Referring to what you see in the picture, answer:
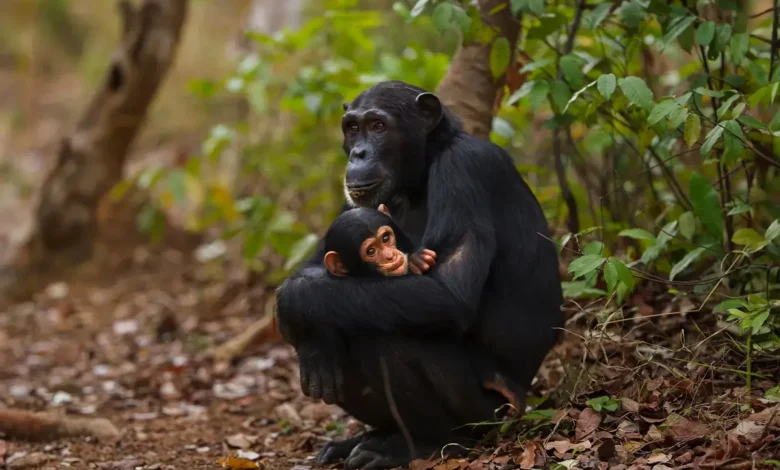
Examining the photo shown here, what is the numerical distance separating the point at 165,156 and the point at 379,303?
38.1 ft

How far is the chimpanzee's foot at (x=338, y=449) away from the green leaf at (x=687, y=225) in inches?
74.3

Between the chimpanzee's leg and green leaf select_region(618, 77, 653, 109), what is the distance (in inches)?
55.9

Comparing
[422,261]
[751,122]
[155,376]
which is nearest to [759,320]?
[751,122]

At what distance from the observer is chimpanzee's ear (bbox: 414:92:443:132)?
4633 millimetres

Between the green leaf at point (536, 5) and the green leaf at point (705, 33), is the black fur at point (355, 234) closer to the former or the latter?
the green leaf at point (536, 5)

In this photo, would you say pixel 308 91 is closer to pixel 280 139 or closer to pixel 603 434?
pixel 280 139

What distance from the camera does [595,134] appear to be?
6000 mm

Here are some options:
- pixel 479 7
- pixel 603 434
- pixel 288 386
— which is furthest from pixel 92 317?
pixel 603 434

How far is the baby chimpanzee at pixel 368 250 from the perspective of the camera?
4.23 meters

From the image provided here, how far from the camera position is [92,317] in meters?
8.95

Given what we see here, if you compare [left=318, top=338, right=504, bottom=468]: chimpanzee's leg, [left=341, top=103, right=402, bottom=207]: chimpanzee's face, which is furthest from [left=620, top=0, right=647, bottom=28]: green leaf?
[left=318, top=338, right=504, bottom=468]: chimpanzee's leg

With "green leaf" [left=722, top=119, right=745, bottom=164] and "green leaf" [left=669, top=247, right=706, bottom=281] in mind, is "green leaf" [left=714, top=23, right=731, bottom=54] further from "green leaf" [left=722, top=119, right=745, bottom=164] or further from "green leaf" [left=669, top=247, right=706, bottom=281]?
"green leaf" [left=669, top=247, right=706, bottom=281]

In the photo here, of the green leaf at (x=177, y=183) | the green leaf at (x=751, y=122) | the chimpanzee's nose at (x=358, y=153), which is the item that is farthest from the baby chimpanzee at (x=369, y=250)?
the green leaf at (x=177, y=183)

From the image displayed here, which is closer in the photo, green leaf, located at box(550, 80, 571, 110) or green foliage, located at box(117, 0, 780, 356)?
green foliage, located at box(117, 0, 780, 356)
